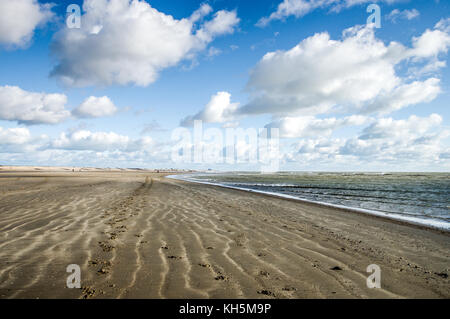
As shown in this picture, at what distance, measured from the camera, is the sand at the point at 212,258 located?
4246 mm

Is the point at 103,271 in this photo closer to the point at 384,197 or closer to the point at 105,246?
the point at 105,246

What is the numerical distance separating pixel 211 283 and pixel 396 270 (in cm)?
411

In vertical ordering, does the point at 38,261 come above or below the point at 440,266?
above

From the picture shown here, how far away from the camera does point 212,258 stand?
5.78 metres

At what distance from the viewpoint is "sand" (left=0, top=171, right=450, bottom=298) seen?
4.25m

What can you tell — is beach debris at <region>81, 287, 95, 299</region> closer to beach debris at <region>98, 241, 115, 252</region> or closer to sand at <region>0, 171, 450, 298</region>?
sand at <region>0, 171, 450, 298</region>
